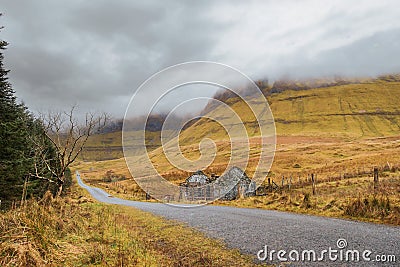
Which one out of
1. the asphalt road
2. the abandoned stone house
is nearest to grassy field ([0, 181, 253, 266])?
the asphalt road

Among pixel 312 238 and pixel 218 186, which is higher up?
pixel 312 238

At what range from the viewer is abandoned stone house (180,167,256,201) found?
3478 centimetres

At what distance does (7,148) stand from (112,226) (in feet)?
49.8

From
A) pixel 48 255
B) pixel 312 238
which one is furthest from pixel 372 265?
pixel 48 255

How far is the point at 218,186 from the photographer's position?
37.6 meters

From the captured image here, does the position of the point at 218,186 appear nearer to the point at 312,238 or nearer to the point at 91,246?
the point at 312,238

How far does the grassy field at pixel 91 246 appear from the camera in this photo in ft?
23.3

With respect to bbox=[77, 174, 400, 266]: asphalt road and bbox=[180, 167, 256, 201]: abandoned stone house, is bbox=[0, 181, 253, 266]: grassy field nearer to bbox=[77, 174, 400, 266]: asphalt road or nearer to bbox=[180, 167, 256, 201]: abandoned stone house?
bbox=[77, 174, 400, 266]: asphalt road

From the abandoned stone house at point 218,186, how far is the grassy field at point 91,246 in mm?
22136

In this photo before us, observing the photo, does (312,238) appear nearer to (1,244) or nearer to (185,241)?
(185,241)

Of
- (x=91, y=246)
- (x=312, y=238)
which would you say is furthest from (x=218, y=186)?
(x=91, y=246)

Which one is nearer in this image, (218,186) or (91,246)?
(91,246)

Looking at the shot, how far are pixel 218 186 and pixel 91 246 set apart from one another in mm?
28828

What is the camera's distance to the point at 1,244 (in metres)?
6.79
